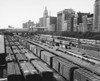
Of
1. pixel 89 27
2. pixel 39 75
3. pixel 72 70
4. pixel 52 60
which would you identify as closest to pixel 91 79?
pixel 72 70

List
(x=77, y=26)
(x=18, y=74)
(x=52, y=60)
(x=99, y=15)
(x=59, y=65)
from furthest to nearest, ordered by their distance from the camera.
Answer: (x=77, y=26), (x=99, y=15), (x=52, y=60), (x=59, y=65), (x=18, y=74)

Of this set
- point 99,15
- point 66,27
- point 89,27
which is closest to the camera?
point 99,15

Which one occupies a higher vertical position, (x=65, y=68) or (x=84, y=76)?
(x=84, y=76)

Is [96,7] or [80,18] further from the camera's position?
[80,18]

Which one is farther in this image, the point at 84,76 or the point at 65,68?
the point at 65,68

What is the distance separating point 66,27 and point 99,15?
77.1 m

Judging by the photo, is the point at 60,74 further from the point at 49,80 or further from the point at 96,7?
the point at 96,7

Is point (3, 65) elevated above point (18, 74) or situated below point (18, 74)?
below

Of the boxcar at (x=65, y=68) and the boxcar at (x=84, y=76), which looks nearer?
the boxcar at (x=84, y=76)

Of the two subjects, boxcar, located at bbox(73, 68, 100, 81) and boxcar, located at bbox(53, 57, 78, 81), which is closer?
boxcar, located at bbox(73, 68, 100, 81)

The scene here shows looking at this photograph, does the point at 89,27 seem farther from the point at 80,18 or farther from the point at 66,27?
the point at 66,27

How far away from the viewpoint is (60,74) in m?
A: 27.9

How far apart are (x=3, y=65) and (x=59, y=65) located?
14923mm

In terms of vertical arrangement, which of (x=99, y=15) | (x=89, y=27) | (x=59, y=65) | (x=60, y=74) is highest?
(x=99, y=15)
